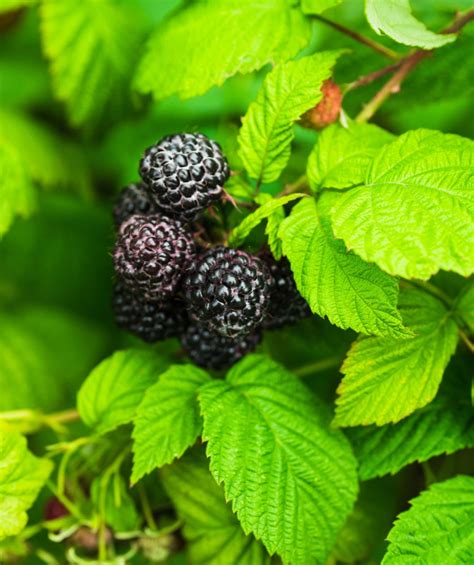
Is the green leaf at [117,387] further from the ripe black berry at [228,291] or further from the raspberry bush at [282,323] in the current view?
the ripe black berry at [228,291]

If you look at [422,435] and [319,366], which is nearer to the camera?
[422,435]

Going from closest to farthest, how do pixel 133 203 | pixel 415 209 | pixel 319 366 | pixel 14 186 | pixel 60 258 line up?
pixel 415 209
pixel 133 203
pixel 319 366
pixel 14 186
pixel 60 258

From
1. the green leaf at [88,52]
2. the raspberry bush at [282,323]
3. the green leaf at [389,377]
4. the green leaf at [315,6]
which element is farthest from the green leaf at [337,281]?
the green leaf at [88,52]

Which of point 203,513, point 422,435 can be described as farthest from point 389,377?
point 203,513

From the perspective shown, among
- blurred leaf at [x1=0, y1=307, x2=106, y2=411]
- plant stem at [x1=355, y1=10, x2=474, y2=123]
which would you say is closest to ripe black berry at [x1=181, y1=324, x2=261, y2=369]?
plant stem at [x1=355, y1=10, x2=474, y2=123]

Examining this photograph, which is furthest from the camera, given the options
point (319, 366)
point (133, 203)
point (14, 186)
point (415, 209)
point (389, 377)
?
point (14, 186)

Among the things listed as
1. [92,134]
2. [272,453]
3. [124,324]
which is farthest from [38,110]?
[272,453]

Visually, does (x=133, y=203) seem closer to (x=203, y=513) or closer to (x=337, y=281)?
(x=337, y=281)

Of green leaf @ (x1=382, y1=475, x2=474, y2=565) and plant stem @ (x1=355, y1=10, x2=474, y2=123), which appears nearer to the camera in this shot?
green leaf @ (x1=382, y1=475, x2=474, y2=565)

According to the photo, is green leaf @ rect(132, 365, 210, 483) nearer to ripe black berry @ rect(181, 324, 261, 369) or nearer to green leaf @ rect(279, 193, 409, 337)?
ripe black berry @ rect(181, 324, 261, 369)
